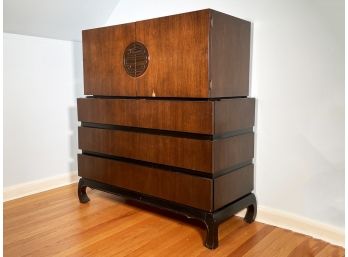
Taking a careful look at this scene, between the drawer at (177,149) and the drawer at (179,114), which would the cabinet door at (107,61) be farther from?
the drawer at (177,149)

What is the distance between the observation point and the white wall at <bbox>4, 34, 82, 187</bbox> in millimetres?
2562

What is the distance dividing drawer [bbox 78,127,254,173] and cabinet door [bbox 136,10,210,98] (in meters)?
0.27

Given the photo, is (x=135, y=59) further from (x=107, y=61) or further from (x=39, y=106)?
(x=39, y=106)

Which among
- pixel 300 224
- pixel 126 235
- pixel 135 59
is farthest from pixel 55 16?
pixel 300 224

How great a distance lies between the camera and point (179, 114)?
185cm

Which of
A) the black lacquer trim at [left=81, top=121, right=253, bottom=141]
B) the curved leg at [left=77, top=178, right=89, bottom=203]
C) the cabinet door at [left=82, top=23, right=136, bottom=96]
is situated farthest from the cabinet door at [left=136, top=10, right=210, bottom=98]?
the curved leg at [left=77, top=178, right=89, bottom=203]

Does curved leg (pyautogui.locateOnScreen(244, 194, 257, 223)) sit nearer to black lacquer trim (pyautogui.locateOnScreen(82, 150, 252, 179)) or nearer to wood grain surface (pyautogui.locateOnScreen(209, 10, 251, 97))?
black lacquer trim (pyautogui.locateOnScreen(82, 150, 252, 179))

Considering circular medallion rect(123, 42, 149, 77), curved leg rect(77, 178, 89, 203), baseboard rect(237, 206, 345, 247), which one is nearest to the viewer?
baseboard rect(237, 206, 345, 247)

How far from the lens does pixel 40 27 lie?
255 cm

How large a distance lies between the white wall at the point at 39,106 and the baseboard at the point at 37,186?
0.04 m

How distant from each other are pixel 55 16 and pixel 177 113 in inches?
54.5

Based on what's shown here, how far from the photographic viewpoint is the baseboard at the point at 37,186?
102 inches

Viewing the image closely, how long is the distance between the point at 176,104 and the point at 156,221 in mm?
818

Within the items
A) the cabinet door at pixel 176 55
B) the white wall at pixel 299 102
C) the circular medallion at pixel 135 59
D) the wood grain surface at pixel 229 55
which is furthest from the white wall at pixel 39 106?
the wood grain surface at pixel 229 55
